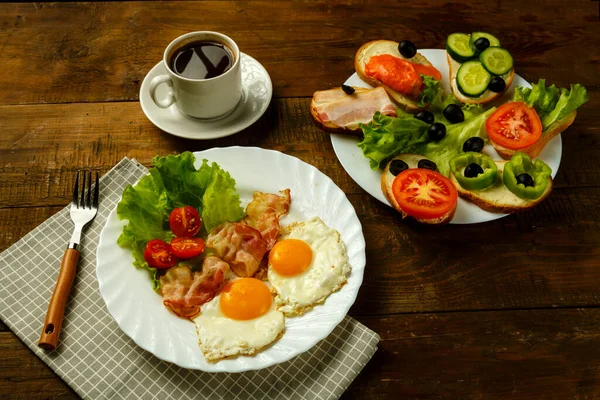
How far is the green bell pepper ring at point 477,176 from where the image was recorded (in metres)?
3.02

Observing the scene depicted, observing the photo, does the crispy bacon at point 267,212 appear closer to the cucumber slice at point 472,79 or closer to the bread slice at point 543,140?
the bread slice at point 543,140

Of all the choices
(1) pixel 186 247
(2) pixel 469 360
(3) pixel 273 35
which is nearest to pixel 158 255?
(1) pixel 186 247

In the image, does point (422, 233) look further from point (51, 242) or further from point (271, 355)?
point (51, 242)

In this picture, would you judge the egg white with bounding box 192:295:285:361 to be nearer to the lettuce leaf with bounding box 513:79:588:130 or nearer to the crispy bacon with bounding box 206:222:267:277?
the crispy bacon with bounding box 206:222:267:277

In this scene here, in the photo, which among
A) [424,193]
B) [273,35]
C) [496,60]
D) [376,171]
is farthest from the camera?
[273,35]

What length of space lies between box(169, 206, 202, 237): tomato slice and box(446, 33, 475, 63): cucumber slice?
211cm

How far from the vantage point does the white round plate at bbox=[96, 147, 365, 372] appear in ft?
7.76

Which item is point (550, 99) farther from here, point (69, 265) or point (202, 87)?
point (69, 265)

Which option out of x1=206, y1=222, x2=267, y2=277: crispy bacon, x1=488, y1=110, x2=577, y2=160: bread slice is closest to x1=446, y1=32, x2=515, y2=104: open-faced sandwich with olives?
x1=488, y1=110, x2=577, y2=160: bread slice

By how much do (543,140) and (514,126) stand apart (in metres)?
0.21

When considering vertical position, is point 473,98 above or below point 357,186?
above

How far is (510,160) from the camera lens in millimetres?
3117

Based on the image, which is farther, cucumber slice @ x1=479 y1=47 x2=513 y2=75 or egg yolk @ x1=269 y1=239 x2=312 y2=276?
cucumber slice @ x1=479 y1=47 x2=513 y2=75

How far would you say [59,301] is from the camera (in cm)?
256
